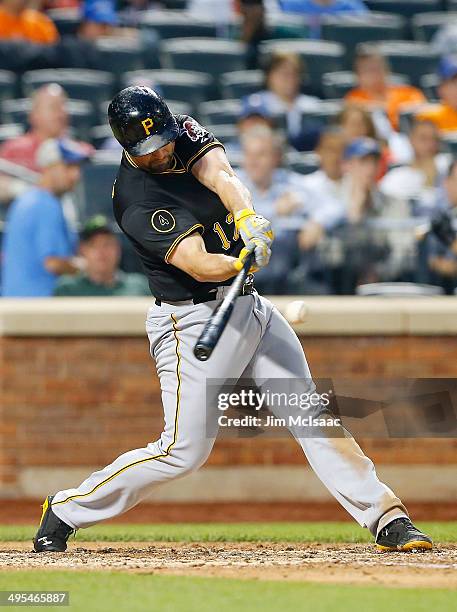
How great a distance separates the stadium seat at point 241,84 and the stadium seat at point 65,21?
1.59 meters

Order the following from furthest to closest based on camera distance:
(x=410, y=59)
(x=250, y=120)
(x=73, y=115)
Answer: (x=410, y=59) → (x=73, y=115) → (x=250, y=120)

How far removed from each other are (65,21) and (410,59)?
331 centimetres

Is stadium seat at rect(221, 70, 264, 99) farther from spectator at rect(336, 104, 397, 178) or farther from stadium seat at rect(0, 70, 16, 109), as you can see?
stadium seat at rect(0, 70, 16, 109)

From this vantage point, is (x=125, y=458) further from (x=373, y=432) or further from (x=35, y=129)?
(x=35, y=129)

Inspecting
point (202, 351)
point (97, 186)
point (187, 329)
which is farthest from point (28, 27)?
point (202, 351)

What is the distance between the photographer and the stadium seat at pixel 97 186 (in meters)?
9.23

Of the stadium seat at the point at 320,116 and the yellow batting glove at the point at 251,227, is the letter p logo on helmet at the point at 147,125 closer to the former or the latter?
the yellow batting glove at the point at 251,227

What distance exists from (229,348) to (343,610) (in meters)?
1.41

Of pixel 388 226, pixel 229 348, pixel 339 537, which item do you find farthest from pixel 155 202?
pixel 388 226

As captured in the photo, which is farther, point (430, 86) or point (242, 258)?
point (430, 86)

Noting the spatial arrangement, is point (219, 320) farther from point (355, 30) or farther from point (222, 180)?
point (355, 30)

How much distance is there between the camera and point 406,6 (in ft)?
40.7

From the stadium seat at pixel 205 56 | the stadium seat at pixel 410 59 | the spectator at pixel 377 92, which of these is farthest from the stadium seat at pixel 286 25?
the spectator at pixel 377 92

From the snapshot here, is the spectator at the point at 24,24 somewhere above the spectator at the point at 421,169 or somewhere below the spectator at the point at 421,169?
above
